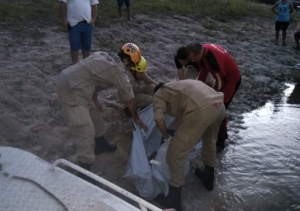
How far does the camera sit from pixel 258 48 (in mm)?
11734

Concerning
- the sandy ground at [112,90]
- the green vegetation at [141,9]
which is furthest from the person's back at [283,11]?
the green vegetation at [141,9]

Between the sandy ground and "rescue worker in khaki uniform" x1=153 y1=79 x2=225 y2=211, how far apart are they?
2.04 ft

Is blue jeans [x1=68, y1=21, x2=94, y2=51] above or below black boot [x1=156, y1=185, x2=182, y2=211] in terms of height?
above

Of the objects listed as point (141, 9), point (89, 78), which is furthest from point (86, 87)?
point (141, 9)

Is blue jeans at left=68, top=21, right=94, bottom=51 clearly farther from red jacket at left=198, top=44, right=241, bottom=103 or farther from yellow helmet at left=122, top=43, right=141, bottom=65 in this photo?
yellow helmet at left=122, top=43, right=141, bottom=65

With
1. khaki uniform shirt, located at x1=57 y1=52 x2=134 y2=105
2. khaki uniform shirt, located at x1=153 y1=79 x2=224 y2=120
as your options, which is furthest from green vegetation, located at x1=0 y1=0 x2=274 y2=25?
khaki uniform shirt, located at x1=153 y1=79 x2=224 y2=120

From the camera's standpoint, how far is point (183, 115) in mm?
4098

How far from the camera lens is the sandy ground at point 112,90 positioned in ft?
16.8

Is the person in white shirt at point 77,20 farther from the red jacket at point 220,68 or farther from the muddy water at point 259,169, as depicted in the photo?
the muddy water at point 259,169

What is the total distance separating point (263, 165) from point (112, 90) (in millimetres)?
2739

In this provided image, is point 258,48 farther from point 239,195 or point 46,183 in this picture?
point 46,183

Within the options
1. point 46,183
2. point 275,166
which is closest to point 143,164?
point 46,183

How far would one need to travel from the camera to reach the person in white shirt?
621 cm

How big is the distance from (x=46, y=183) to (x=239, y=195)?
2.54 m
